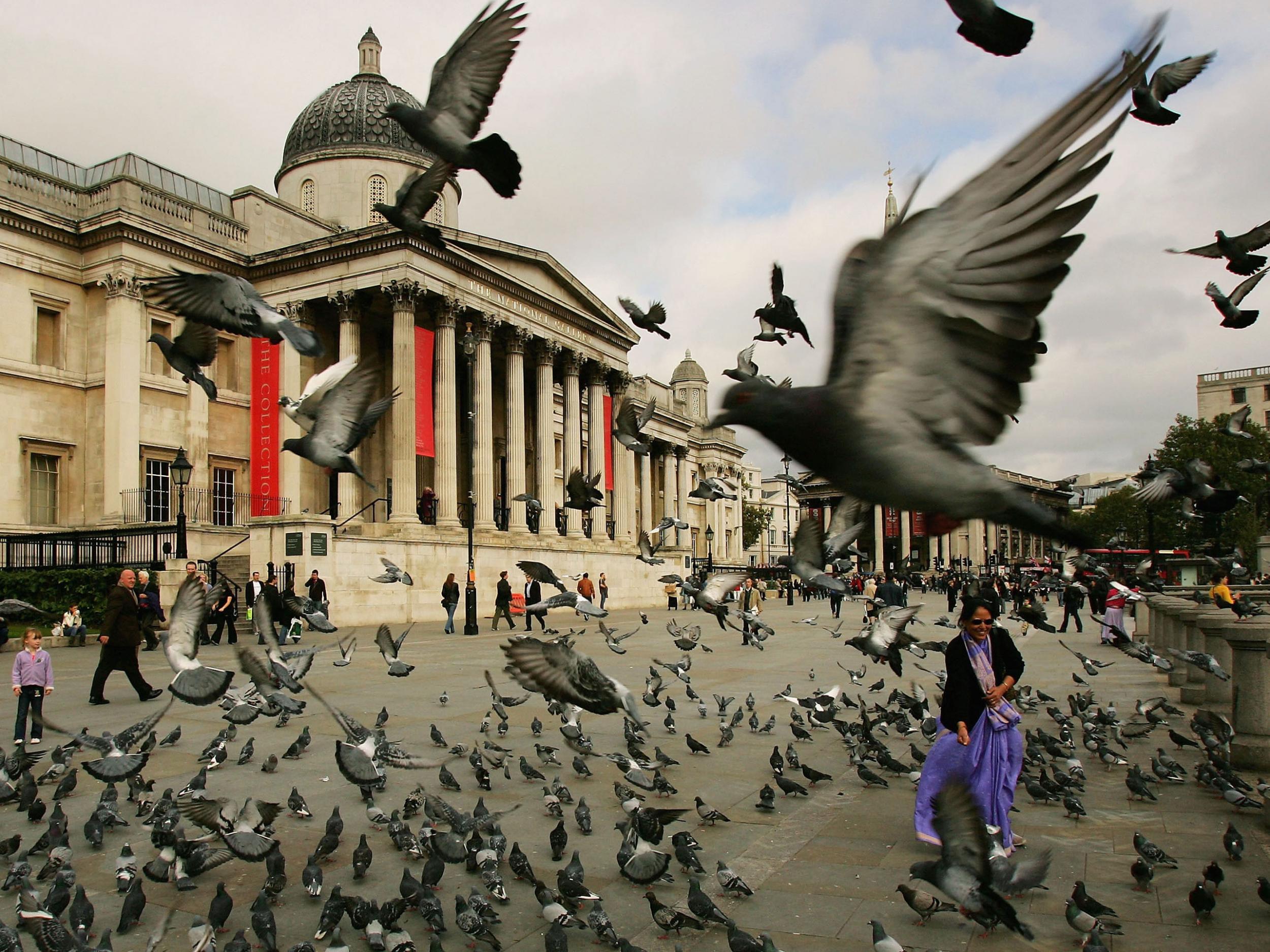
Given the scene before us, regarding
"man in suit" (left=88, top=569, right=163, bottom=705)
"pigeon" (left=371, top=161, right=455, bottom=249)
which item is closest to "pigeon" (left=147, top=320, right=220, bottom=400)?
"pigeon" (left=371, top=161, right=455, bottom=249)

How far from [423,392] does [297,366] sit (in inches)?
207

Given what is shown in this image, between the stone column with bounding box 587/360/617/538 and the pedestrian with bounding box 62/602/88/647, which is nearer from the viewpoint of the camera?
the pedestrian with bounding box 62/602/88/647

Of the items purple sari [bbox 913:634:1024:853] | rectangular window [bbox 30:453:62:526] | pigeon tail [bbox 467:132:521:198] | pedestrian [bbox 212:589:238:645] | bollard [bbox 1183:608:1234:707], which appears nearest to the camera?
pigeon tail [bbox 467:132:521:198]

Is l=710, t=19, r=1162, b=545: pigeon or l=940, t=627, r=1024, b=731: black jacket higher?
l=710, t=19, r=1162, b=545: pigeon

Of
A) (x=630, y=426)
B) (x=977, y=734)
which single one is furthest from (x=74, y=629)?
(x=977, y=734)

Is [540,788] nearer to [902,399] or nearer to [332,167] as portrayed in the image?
[902,399]

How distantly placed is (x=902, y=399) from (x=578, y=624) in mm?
30532

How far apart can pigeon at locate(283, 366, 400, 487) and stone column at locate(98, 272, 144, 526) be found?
3093cm

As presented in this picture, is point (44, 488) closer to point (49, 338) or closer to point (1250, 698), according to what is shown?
point (49, 338)

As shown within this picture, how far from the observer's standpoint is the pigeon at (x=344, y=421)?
495 centimetres

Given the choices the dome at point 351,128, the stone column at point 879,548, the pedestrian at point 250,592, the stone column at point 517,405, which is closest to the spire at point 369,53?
the dome at point 351,128

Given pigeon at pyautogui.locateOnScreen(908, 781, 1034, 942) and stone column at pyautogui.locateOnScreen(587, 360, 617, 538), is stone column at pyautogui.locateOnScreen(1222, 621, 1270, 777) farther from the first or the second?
stone column at pyautogui.locateOnScreen(587, 360, 617, 538)

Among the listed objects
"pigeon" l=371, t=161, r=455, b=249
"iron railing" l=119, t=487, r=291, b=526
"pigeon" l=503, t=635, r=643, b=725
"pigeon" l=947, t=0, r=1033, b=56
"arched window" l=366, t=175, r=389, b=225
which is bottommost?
"pigeon" l=503, t=635, r=643, b=725

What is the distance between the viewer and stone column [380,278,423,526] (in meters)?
34.3
